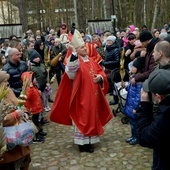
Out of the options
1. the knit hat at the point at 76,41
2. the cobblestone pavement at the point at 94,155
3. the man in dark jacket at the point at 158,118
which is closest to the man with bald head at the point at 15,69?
the knit hat at the point at 76,41

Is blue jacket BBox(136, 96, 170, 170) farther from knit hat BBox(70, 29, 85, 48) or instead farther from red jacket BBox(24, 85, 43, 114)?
red jacket BBox(24, 85, 43, 114)

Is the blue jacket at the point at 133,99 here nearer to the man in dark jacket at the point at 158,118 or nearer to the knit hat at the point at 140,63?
the knit hat at the point at 140,63

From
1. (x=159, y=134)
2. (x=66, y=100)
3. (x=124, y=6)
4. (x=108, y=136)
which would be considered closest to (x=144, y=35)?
(x=66, y=100)

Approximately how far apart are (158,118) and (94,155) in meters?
3.04

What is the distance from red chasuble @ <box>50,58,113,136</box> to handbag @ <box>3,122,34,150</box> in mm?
1636

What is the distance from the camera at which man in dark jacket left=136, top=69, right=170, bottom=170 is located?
2.29 metres

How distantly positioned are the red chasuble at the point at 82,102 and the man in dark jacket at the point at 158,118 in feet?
8.84

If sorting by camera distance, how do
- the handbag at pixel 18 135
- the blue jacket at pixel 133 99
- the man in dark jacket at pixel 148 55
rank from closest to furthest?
1. the handbag at pixel 18 135
2. the man in dark jacket at pixel 148 55
3. the blue jacket at pixel 133 99

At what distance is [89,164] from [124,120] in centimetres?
209

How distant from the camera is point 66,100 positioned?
5512 millimetres

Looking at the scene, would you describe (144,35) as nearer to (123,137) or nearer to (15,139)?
(123,137)

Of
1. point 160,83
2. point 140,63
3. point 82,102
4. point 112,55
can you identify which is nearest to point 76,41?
point 82,102

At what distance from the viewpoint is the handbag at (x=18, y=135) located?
141 inches

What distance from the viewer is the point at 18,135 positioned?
11.9 ft
